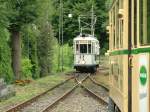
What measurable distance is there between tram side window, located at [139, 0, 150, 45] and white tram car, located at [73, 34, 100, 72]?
37021 millimetres

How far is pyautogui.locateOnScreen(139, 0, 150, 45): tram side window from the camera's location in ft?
21.1

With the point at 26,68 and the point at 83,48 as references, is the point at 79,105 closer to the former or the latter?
the point at 26,68

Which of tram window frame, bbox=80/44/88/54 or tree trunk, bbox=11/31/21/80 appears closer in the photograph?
tree trunk, bbox=11/31/21/80

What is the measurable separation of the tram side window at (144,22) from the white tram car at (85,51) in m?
37.0

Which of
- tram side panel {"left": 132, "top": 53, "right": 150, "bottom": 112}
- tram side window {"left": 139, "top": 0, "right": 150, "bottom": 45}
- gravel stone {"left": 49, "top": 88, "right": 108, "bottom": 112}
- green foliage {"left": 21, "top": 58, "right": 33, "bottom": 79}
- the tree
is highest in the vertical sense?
the tree

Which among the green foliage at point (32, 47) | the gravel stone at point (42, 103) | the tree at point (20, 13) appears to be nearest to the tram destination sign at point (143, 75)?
the gravel stone at point (42, 103)

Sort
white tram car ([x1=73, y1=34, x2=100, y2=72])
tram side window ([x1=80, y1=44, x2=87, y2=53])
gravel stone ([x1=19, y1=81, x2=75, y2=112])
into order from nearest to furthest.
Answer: gravel stone ([x1=19, y1=81, x2=75, y2=112]) → white tram car ([x1=73, y1=34, x2=100, y2=72]) → tram side window ([x1=80, y1=44, x2=87, y2=53])

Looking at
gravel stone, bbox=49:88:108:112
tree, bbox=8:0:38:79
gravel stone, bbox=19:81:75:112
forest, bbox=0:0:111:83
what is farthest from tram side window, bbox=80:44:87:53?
gravel stone, bbox=49:88:108:112

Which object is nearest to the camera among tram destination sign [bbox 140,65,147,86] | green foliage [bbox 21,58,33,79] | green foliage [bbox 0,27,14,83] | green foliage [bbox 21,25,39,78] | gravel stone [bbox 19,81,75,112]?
tram destination sign [bbox 140,65,147,86]

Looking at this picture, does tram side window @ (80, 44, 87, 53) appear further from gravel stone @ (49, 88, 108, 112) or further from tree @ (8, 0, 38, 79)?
gravel stone @ (49, 88, 108, 112)

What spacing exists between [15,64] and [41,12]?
155 inches

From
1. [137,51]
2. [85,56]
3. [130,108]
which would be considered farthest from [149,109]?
[85,56]

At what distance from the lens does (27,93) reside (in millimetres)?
23625

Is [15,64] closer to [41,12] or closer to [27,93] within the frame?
[41,12]
